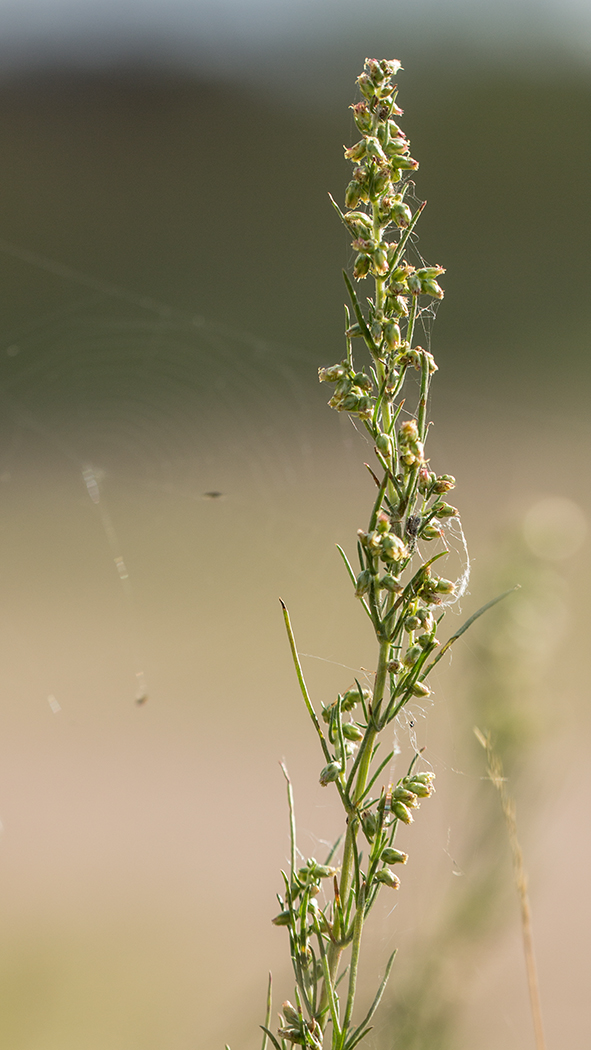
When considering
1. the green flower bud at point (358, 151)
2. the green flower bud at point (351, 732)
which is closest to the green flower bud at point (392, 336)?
the green flower bud at point (358, 151)

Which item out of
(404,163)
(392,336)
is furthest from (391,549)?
(404,163)

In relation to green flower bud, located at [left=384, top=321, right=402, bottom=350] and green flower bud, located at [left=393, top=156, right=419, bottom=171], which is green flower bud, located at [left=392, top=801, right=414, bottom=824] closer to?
green flower bud, located at [left=384, top=321, right=402, bottom=350]

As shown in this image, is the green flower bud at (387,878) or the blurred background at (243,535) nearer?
the green flower bud at (387,878)

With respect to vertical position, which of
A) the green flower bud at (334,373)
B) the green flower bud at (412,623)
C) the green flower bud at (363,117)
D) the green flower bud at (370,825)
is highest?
the green flower bud at (363,117)

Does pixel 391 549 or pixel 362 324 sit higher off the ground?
pixel 362 324

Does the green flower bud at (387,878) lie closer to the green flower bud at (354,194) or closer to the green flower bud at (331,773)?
the green flower bud at (331,773)

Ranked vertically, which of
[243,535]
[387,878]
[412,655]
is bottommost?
[387,878]

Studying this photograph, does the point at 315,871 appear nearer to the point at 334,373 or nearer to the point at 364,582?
the point at 364,582

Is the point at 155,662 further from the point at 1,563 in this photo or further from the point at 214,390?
the point at 214,390
